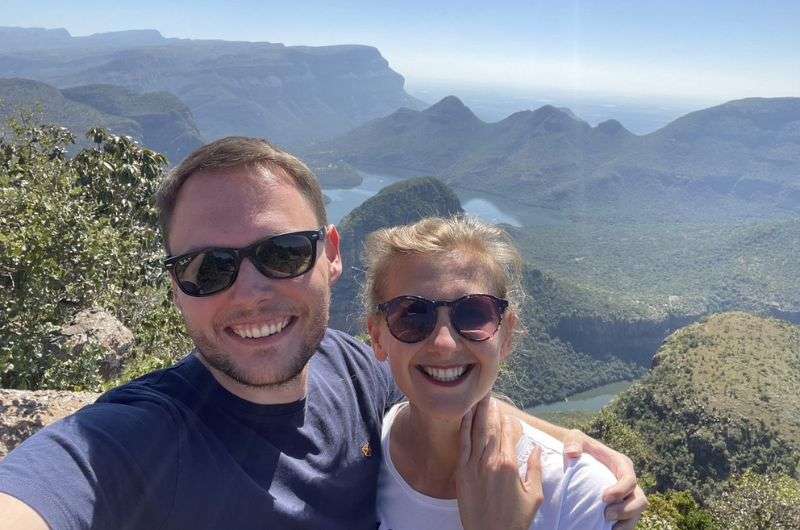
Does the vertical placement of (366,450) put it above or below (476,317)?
below

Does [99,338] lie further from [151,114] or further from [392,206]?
[151,114]

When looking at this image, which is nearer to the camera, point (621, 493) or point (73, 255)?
point (621, 493)

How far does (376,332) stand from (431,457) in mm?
569

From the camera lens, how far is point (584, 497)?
194 cm

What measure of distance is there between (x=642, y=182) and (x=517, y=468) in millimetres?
190757

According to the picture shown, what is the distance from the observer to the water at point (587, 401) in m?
57.9

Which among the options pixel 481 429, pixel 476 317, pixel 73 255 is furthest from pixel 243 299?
pixel 73 255

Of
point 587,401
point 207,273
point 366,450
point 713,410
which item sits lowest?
point 587,401

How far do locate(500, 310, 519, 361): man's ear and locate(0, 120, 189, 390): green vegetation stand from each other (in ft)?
20.1

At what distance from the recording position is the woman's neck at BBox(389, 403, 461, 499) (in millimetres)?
2166

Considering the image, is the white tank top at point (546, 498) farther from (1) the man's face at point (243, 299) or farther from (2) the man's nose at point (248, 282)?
(2) the man's nose at point (248, 282)

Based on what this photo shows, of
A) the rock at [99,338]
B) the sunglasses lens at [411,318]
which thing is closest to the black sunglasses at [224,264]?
the sunglasses lens at [411,318]

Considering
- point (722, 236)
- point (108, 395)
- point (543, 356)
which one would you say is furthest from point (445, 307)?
point (722, 236)

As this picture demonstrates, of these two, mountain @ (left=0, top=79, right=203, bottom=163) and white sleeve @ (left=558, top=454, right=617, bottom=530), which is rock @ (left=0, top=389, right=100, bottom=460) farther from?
mountain @ (left=0, top=79, right=203, bottom=163)
